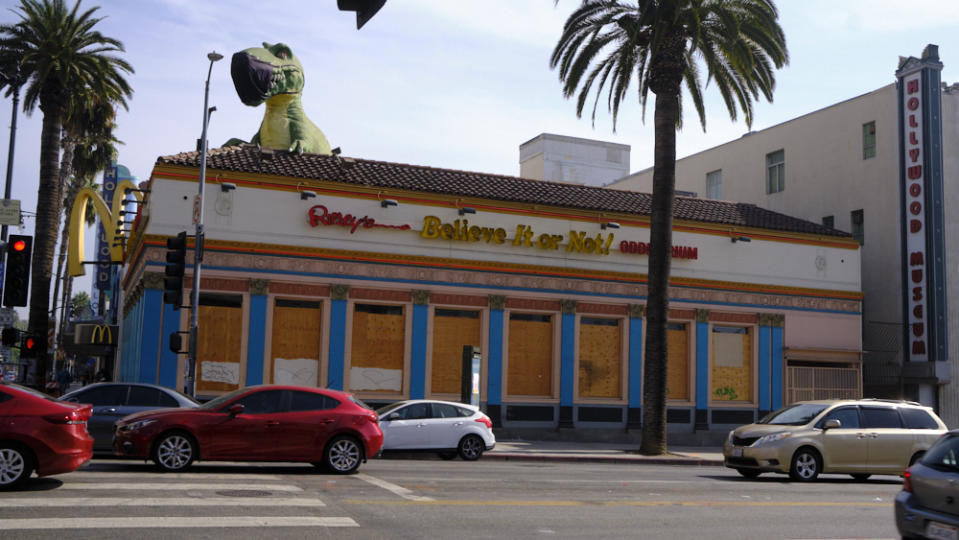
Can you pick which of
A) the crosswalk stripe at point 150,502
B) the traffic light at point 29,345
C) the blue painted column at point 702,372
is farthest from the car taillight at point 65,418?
the blue painted column at point 702,372

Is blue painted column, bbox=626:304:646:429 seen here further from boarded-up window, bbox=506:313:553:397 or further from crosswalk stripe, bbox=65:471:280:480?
crosswalk stripe, bbox=65:471:280:480

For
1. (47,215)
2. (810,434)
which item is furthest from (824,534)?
(47,215)

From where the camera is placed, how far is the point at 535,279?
29.2m

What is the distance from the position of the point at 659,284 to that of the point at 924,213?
13.5 meters

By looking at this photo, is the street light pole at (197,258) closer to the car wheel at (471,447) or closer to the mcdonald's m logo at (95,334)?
the car wheel at (471,447)

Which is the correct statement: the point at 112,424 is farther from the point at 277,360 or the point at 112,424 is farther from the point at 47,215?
the point at 47,215

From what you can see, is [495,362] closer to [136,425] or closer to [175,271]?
[175,271]

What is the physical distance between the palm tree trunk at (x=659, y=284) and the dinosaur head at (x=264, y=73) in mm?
13434

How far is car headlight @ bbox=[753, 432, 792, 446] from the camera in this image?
17.8 meters

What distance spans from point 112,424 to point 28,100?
19.7 meters

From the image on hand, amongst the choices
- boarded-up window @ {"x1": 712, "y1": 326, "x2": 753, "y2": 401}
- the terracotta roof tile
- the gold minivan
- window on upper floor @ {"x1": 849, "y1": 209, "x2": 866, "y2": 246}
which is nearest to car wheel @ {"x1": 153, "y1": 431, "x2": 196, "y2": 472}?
the gold minivan

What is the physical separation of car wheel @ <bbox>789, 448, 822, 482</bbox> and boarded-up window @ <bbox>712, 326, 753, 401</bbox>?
43.5 ft

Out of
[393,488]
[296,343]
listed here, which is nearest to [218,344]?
[296,343]

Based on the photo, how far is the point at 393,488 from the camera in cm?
1341
